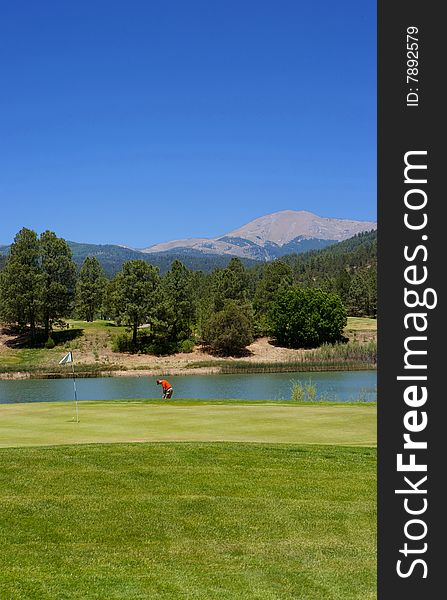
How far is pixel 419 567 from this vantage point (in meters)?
5.11

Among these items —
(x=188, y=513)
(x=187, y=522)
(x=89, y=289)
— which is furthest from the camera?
(x=89, y=289)

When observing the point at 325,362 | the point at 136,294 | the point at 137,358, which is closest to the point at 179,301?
the point at 136,294

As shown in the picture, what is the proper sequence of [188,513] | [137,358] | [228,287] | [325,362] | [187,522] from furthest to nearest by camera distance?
1. [228,287]
2. [137,358]
3. [325,362]
4. [188,513]
5. [187,522]

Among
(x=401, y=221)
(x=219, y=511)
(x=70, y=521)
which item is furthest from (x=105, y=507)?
(x=401, y=221)

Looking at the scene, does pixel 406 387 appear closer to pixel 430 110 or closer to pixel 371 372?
pixel 430 110

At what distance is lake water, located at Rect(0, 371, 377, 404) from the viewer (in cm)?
4494

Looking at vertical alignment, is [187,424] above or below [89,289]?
below

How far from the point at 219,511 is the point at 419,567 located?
19.8ft

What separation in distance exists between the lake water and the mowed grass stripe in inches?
697

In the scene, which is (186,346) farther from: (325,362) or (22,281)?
(22,281)

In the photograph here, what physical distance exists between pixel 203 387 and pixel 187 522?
41611 millimetres

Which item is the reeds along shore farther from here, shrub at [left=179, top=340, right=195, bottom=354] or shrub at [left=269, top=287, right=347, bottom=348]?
shrub at [left=269, top=287, right=347, bottom=348]

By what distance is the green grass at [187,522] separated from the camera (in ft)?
26.9

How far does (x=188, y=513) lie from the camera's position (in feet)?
35.2
